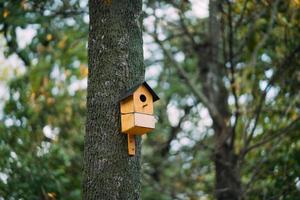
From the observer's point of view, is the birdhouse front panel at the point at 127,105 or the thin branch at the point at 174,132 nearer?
the birdhouse front panel at the point at 127,105

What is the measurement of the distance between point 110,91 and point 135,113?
0.57ft

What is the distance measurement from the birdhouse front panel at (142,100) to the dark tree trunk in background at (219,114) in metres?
3.35

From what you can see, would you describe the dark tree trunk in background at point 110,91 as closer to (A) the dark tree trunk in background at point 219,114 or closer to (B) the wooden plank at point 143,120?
(B) the wooden plank at point 143,120

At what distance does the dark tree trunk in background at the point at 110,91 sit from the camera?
3.17 metres

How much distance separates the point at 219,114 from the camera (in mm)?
7270

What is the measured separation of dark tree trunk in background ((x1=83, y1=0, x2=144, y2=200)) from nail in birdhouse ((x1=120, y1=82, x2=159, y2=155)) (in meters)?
0.04

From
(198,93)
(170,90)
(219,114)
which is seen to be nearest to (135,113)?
(198,93)

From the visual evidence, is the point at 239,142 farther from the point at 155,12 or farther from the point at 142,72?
the point at 142,72

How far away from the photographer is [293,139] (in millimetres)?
6742

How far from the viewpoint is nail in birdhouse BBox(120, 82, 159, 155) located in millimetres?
3203

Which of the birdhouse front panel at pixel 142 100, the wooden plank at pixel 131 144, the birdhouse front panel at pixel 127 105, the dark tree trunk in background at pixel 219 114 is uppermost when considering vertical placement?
the dark tree trunk in background at pixel 219 114

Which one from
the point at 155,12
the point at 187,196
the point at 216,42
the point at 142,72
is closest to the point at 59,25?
the point at 155,12

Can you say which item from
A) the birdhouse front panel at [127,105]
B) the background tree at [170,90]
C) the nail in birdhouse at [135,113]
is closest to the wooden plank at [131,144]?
the nail in birdhouse at [135,113]

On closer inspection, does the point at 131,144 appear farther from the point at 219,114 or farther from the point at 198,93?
the point at 219,114
